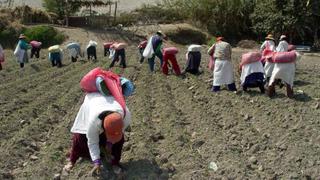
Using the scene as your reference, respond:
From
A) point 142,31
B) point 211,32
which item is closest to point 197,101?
point 142,31

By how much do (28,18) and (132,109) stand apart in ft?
77.6

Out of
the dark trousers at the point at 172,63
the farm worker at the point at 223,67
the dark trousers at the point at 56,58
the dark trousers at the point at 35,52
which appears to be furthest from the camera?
the dark trousers at the point at 35,52

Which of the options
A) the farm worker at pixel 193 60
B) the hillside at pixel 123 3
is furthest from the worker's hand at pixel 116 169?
the hillside at pixel 123 3

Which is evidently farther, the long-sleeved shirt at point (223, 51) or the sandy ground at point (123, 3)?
the sandy ground at point (123, 3)

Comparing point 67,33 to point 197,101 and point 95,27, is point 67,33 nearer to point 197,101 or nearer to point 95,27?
point 95,27

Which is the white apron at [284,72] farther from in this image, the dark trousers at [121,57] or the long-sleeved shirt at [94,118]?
the dark trousers at [121,57]

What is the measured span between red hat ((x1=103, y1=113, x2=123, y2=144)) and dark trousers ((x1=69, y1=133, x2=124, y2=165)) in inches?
14.5

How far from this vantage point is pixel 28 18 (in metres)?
31.2

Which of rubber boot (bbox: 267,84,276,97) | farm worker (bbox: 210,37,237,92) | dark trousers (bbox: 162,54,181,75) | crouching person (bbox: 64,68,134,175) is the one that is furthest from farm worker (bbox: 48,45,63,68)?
crouching person (bbox: 64,68,134,175)

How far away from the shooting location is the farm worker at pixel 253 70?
32.2 ft

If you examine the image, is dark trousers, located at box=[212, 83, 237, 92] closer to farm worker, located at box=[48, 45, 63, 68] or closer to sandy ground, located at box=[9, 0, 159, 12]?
farm worker, located at box=[48, 45, 63, 68]

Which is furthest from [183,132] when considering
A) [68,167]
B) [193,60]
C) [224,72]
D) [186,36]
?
[186,36]

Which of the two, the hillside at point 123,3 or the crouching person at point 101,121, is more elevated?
the crouching person at point 101,121

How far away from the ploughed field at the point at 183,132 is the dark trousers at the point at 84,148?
11 cm
